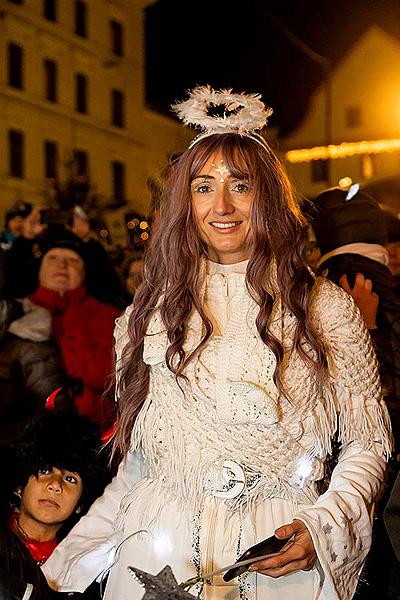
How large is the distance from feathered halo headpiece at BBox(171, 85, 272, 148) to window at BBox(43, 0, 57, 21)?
3635 centimetres

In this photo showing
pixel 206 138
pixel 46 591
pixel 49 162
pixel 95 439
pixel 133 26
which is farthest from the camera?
pixel 133 26

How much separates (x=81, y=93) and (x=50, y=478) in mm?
37772

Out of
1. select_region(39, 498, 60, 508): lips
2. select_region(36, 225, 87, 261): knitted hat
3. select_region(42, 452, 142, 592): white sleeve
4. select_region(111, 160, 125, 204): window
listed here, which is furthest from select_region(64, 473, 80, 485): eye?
select_region(111, 160, 125, 204): window

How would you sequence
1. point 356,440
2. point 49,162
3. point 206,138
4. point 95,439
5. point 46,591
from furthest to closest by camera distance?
point 49,162, point 95,439, point 206,138, point 356,440, point 46,591

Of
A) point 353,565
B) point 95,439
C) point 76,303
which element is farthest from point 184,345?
point 76,303

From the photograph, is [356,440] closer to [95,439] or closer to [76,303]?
[95,439]

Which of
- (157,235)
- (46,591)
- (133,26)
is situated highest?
(133,26)

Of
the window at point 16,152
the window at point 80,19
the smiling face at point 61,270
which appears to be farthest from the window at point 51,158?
the smiling face at point 61,270

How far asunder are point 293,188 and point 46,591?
5.01 feet

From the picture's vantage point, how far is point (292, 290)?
3406 millimetres

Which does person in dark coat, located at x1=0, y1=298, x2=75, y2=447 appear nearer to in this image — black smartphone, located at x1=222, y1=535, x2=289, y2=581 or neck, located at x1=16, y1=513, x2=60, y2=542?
neck, located at x1=16, y1=513, x2=60, y2=542

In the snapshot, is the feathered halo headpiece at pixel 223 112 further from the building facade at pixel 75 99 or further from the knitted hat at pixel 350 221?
the building facade at pixel 75 99

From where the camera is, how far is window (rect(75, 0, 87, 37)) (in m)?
40.3

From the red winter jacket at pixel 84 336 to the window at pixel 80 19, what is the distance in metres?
35.6
